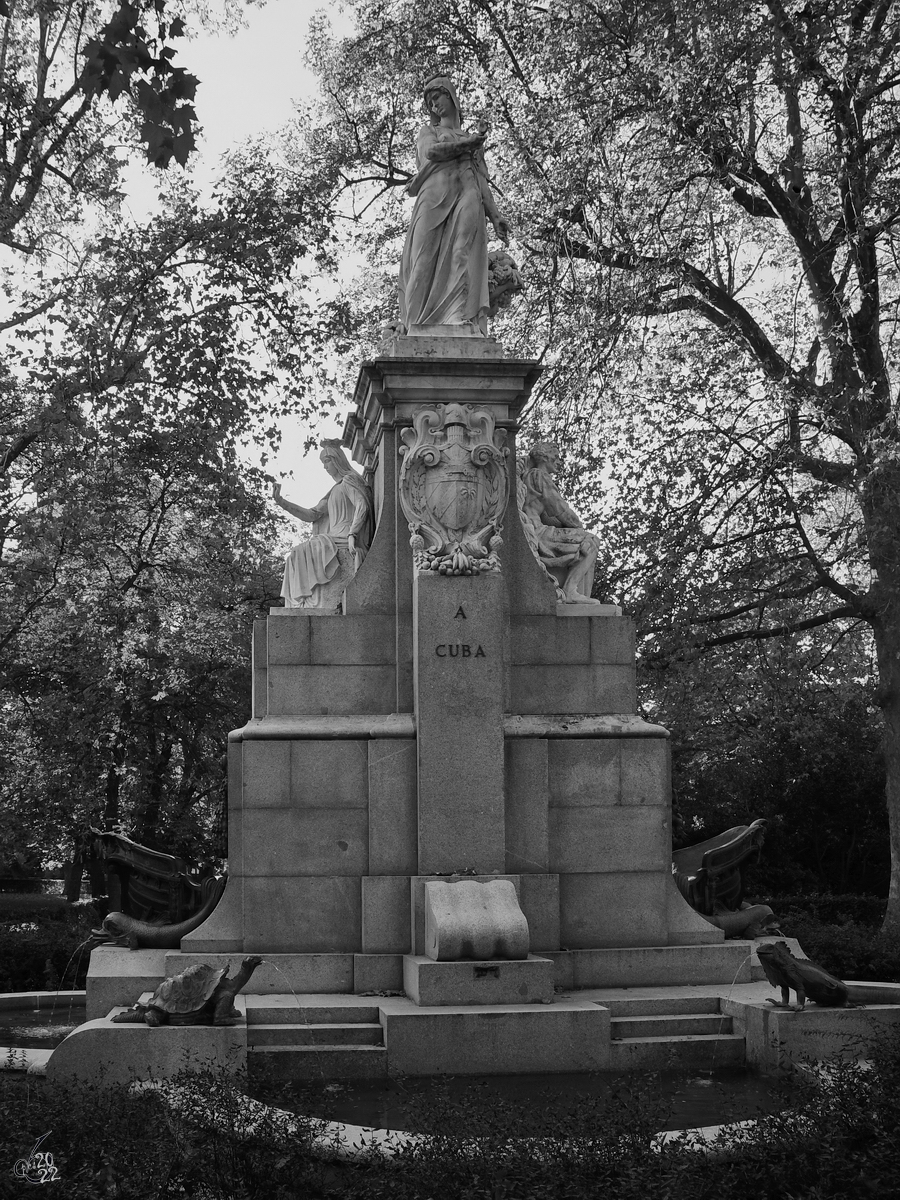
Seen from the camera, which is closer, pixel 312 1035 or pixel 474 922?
pixel 312 1035

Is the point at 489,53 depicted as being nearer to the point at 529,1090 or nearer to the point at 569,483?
the point at 569,483

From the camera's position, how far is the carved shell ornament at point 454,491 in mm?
10750

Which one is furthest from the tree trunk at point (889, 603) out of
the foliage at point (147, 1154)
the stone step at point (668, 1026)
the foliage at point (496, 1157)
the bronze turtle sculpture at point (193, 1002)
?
the foliage at point (147, 1154)

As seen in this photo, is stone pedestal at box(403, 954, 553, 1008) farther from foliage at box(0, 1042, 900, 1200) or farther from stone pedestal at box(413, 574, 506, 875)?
foliage at box(0, 1042, 900, 1200)

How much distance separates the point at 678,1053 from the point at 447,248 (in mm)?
6525

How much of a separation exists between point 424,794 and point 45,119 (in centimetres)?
1266

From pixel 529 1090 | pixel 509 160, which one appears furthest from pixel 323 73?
pixel 529 1090

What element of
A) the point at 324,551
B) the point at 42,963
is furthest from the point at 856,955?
the point at 42,963

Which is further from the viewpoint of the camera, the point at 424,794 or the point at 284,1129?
the point at 424,794

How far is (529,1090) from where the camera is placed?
827 cm

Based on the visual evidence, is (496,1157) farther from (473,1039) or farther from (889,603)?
(889,603)

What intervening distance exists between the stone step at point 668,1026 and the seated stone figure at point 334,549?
12.8 feet

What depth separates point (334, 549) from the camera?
37.9ft

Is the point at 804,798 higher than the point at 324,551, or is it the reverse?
the point at 324,551
